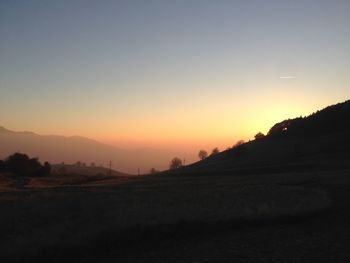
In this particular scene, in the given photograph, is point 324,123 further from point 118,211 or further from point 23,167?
point 118,211

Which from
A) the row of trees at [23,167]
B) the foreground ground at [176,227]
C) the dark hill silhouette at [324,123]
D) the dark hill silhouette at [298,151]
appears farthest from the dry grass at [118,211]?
the dark hill silhouette at [324,123]

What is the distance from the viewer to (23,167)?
106 m

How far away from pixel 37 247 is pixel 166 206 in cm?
926

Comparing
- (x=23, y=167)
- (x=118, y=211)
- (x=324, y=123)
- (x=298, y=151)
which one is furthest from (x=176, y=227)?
(x=324, y=123)

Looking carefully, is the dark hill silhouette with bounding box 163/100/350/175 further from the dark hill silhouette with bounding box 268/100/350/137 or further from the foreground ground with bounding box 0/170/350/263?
the foreground ground with bounding box 0/170/350/263

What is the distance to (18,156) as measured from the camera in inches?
4259

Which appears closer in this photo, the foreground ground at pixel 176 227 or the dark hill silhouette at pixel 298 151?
the foreground ground at pixel 176 227

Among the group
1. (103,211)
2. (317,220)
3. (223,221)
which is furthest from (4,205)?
(317,220)

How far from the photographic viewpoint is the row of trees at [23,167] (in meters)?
105

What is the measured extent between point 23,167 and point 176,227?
8467 cm

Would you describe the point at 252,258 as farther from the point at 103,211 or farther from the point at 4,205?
the point at 4,205

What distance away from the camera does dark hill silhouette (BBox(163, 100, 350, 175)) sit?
81.3 meters

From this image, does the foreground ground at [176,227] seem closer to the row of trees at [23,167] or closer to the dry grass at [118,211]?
the dry grass at [118,211]

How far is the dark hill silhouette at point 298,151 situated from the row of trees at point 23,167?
31085 mm
